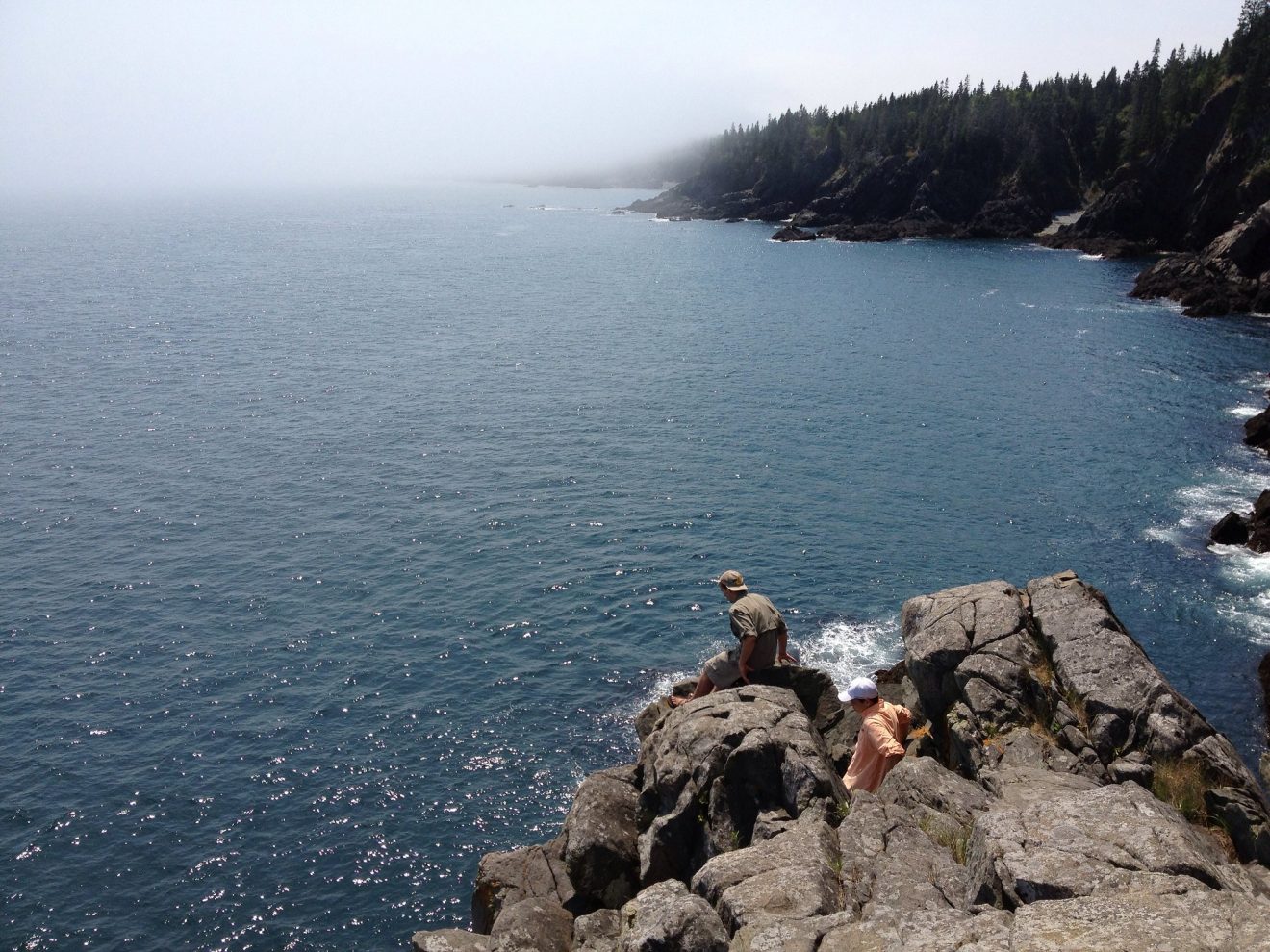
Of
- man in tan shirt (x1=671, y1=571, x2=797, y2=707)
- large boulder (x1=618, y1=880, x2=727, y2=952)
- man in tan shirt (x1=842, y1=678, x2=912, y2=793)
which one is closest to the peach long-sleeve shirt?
man in tan shirt (x1=842, y1=678, x2=912, y2=793)

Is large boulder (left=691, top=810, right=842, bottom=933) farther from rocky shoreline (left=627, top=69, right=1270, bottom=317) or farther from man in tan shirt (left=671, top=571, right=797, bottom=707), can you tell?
rocky shoreline (left=627, top=69, right=1270, bottom=317)

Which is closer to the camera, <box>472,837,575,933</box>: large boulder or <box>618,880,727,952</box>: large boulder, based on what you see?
<box>618,880,727,952</box>: large boulder

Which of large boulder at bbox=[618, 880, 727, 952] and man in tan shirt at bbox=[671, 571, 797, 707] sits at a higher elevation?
man in tan shirt at bbox=[671, 571, 797, 707]

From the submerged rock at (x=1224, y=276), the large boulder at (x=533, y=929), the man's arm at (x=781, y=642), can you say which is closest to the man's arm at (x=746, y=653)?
the man's arm at (x=781, y=642)

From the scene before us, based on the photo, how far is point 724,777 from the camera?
18.9m

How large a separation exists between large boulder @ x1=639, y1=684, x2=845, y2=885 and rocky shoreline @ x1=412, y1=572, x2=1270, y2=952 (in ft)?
0.16

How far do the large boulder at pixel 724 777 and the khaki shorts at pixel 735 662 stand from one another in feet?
3.16

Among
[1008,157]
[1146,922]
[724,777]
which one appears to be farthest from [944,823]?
[1008,157]

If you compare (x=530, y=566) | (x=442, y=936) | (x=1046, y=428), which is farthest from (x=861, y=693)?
(x=1046, y=428)

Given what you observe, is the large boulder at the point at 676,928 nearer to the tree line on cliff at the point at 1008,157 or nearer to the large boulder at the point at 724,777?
the large boulder at the point at 724,777

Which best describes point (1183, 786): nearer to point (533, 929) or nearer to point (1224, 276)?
point (533, 929)

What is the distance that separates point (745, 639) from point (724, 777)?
3.67m

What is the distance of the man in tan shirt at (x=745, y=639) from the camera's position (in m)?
21.2

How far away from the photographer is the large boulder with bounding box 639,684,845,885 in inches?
714
